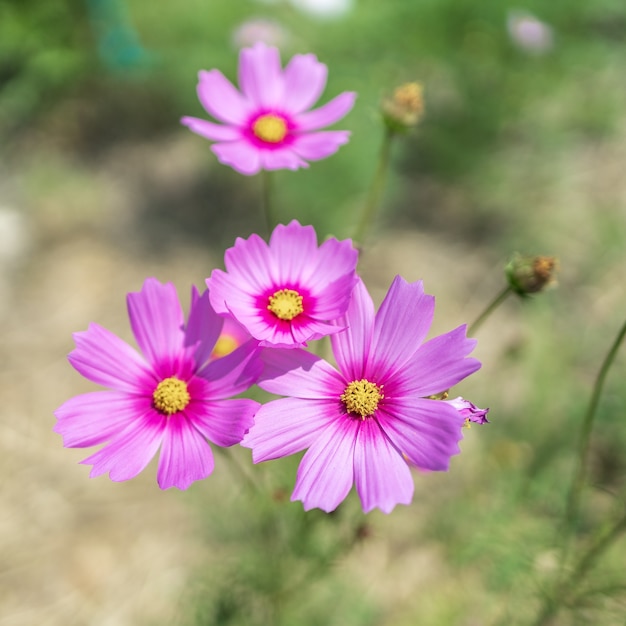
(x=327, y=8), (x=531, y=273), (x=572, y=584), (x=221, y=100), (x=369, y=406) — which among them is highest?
(x=327, y=8)

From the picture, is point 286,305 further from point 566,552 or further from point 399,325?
point 566,552

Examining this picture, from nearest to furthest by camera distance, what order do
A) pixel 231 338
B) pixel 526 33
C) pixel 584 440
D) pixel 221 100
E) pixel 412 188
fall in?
1. pixel 584 440
2. pixel 221 100
3. pixel 231 338
4. pixel 526 33
5. pixel 412 188

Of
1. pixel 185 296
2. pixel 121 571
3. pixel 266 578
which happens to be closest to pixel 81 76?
pixel 185 296

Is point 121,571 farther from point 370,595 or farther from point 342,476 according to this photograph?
point 342,476

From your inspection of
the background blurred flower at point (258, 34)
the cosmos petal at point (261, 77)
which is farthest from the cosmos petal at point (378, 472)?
the background blurred flower at point (258, 34)

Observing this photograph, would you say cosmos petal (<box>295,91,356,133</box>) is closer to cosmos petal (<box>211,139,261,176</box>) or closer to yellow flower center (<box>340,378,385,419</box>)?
cosmos petal (<box>211,139,261,176</box>)

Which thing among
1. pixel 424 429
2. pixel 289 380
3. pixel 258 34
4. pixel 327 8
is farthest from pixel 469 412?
pixel 327 8
